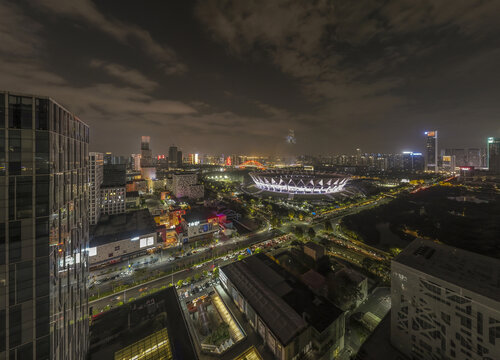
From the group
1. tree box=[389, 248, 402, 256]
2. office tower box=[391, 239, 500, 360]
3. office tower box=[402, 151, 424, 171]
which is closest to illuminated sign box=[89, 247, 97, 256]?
office tower box=[391, 239, 500, 360]

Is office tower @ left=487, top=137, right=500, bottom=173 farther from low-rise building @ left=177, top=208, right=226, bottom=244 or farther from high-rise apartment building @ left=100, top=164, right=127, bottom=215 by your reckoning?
high-rise apartment building @ left=100, top=164, right=127, bottom=215

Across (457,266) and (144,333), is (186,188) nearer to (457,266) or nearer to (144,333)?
(144,333)

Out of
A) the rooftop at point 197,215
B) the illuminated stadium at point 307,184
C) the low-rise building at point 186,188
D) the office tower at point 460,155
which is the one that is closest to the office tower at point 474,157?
the office tower at point 460,155

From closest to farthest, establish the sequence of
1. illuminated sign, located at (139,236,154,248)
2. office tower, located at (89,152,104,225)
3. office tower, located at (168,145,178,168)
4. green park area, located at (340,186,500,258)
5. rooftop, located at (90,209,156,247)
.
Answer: rooftop, located at (90,209,156,247) < illuminated sign, located at (139,236,154,248) < green park area, located at (340,186,500,258) < office tower, located at (89,152,104,225) < office tower, located at (168,145,178,168)

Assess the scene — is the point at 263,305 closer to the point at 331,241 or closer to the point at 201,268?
the point at 201,268

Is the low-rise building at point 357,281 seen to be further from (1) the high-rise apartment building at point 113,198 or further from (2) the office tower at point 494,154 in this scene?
(2) the office tower at point 494,154
